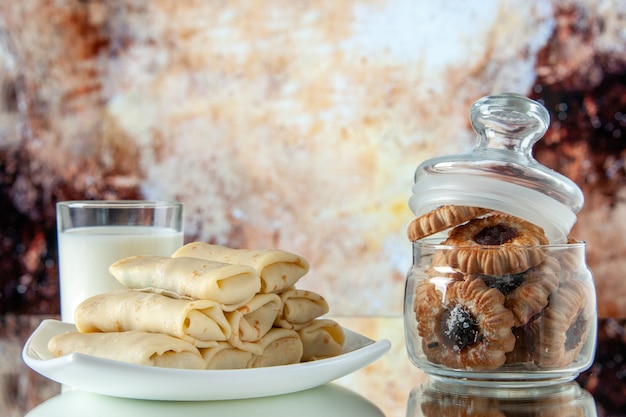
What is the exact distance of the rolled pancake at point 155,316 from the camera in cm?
73

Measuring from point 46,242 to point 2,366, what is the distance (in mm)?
1388

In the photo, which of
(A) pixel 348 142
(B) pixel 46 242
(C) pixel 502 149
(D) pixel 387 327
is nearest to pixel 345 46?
(A) pixel 348 142

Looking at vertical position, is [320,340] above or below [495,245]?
below

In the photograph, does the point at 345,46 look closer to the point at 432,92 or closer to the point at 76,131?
the point at 432,92

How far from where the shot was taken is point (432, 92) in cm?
220

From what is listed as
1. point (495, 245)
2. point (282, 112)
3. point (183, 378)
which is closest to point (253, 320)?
point (183, 378)

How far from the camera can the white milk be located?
1071 mm

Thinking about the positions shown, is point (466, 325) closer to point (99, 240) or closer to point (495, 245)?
point (495, 245)

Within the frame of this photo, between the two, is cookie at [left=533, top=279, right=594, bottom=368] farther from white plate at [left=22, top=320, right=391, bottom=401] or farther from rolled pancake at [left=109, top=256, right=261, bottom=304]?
rolled pancake at [left=109, top=256, right=261, bottom=304]

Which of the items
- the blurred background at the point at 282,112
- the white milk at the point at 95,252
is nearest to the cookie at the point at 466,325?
the white milk at the point at 95,252

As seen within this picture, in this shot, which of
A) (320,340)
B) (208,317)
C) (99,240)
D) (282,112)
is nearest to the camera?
(208,317)

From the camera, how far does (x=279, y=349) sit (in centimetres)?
79

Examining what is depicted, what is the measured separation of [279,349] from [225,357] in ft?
0.23

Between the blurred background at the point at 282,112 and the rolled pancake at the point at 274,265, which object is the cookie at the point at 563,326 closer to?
the rolled pancake at the point at 274,265
